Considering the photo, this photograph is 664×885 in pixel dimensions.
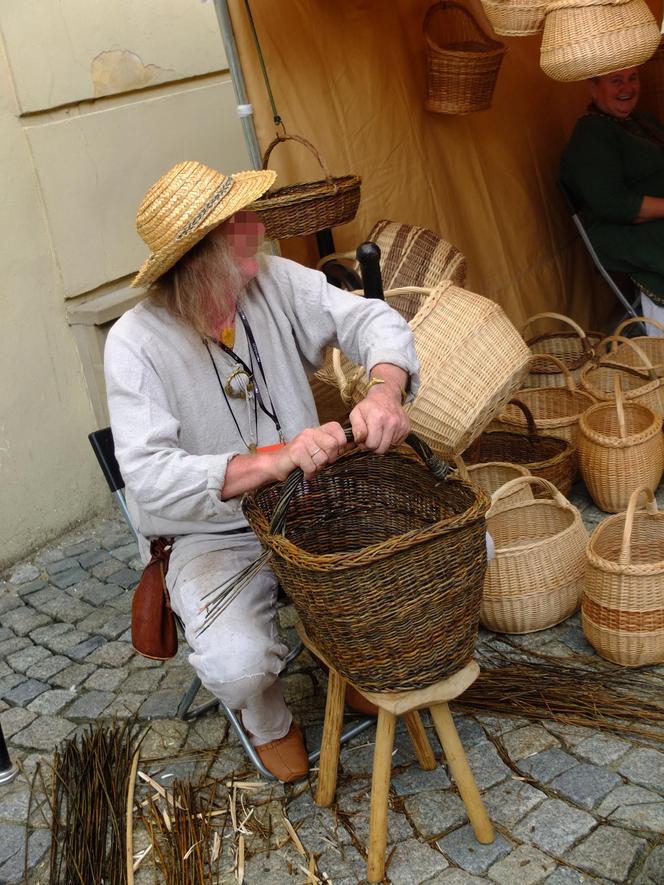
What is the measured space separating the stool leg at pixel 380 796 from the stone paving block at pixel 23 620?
2190 mm

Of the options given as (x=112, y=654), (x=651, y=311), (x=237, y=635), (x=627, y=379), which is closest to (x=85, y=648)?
(x=112, y=654)

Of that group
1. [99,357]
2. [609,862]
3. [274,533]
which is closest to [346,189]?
[99,357]

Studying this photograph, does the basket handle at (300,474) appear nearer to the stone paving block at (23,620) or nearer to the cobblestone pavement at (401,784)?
the cobblestone pavement at (401,784)

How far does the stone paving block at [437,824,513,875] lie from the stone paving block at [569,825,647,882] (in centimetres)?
18

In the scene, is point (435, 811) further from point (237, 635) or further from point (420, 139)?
point (420, 139)

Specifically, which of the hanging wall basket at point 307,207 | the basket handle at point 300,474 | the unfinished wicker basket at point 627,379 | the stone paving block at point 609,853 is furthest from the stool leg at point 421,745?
the unfinished wicker basket at point 627,379

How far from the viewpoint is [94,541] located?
5.09 metres

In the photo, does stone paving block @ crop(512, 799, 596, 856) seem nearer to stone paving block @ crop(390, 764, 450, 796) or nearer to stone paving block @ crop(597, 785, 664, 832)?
stone paving block @ crop(597, 785, 664, 832)

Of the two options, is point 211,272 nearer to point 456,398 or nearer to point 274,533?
point 274,533

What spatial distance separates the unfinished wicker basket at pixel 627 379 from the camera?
463cm

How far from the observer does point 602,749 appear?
2.91 meters

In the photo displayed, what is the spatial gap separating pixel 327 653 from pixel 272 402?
831mm

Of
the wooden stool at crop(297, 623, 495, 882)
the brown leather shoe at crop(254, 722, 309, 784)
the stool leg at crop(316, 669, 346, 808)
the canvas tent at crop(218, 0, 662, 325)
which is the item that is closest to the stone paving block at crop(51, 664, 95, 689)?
the brown leather shoe at crop(254, 722, 309, 784)

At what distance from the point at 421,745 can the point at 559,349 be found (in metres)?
3.11
